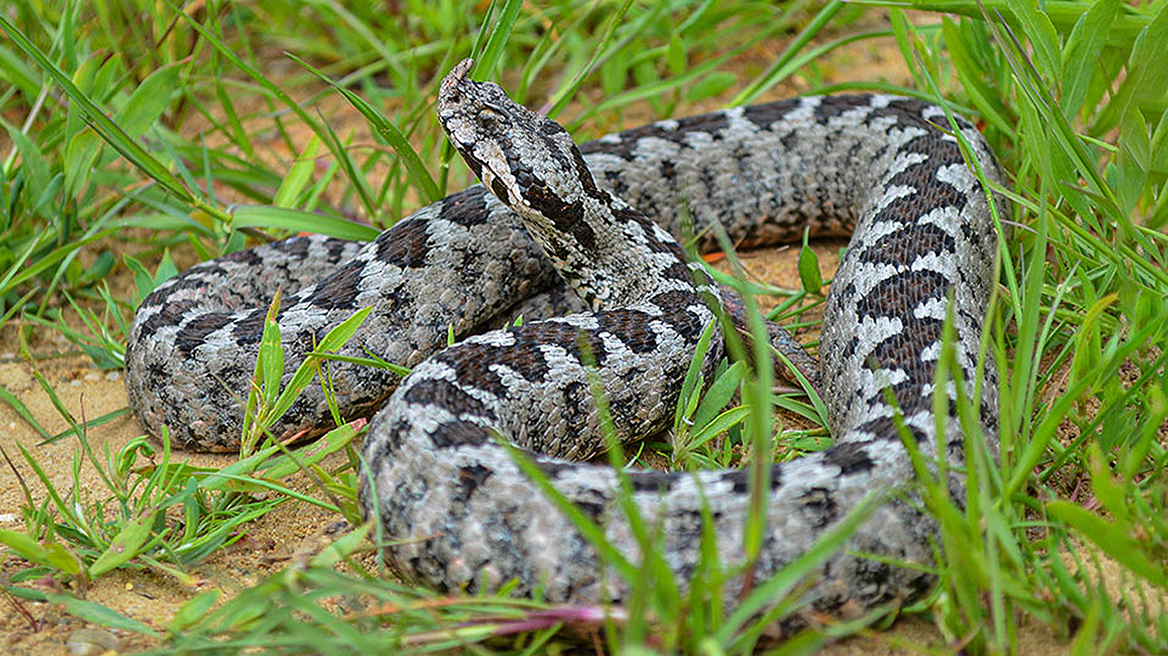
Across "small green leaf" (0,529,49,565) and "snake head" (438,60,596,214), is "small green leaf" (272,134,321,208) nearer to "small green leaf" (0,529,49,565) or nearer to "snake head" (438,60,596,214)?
"snake head" (438,60,596,214)

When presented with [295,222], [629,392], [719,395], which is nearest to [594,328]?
[629,392]

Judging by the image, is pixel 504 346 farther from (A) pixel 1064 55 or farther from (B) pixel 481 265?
(A) pixel 1064 55

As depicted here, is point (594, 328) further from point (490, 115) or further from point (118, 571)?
point (118, 571)

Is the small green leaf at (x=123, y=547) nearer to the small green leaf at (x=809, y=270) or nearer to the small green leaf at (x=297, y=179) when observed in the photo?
the small green leaf at (x=297, y=179)

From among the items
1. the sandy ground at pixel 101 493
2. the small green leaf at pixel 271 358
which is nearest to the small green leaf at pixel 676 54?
the sandy ground at pixel 101 493

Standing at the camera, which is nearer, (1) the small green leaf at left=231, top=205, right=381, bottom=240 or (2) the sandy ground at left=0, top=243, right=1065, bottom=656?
(2) the sandy ground at left=0, top=243, right=1065, bottom=656

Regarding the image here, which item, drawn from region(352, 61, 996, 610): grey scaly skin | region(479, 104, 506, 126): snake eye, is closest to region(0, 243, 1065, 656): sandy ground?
region(352, 61, 996, 610): grey scaly skin
